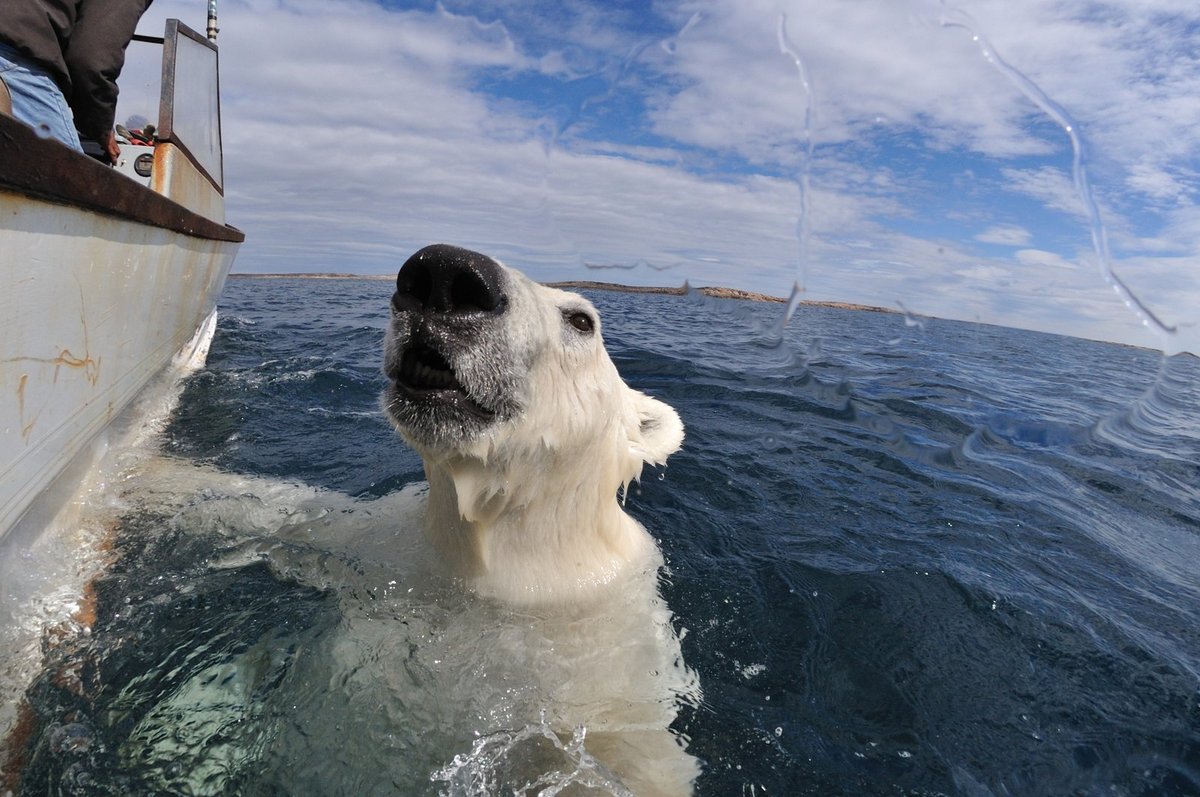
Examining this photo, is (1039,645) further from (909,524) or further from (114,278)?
(114,278)

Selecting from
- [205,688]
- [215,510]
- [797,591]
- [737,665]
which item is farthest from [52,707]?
[797,591]

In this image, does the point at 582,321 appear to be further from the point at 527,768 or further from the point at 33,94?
the point at 33,94

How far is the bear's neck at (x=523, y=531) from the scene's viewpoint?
3068 millimetres

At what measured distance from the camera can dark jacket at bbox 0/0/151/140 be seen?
3.78 meters

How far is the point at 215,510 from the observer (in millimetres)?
4297

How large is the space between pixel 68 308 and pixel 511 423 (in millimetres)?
2519

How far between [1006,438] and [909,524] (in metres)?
5.31

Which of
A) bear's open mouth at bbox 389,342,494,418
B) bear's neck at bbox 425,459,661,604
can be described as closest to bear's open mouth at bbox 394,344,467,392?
bear's open mouth at bbox 389,342,494,418

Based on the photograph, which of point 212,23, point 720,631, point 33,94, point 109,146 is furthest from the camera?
point 212,23

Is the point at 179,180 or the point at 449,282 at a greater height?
the point at 179,180

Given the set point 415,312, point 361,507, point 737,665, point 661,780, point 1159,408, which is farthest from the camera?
point 1159,408

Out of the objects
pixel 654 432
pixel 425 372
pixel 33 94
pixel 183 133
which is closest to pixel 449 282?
pixel 425 372

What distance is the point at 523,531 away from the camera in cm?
328

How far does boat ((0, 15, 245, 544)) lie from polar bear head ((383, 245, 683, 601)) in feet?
5.34
